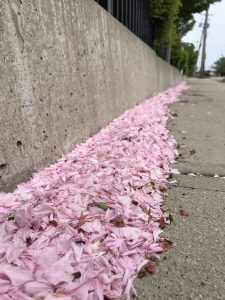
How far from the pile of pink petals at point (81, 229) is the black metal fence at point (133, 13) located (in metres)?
3.61

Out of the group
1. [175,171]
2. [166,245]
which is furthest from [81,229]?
[175,171]

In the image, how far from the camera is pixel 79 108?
12.7 ft

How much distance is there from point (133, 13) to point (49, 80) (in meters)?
5.75

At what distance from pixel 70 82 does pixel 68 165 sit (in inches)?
Result: 33.6

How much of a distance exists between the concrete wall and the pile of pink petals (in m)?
0.20

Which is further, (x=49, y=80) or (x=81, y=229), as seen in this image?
(x=49, y=80)

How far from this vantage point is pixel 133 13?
843 cm

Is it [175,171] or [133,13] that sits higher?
[133,13]

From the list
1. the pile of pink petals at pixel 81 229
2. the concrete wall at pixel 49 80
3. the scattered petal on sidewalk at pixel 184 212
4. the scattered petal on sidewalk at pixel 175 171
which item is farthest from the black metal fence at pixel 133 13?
the scattered petal on sidewalk at pixel 184 212

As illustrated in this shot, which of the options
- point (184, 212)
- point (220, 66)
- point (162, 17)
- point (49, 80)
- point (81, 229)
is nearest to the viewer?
point (81, 229)

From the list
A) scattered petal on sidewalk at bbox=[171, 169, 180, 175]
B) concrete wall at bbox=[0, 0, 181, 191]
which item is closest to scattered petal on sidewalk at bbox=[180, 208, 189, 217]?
scattered petal on sidewalk at bbox=[171, 169, 180, 175]

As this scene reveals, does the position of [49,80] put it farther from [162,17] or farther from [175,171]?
[162,17]

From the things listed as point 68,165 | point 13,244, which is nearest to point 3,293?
point 13,244

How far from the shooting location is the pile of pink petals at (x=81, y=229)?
161 cm
